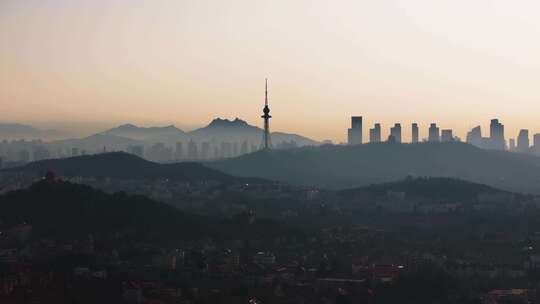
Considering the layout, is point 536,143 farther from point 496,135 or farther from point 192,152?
point 192,152

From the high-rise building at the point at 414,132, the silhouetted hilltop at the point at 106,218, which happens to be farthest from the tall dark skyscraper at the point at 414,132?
the silhouetted hilltop at the point at 106,218

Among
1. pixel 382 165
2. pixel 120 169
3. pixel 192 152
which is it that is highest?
pixel 192 152

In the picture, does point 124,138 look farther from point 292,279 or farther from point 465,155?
point 292,279

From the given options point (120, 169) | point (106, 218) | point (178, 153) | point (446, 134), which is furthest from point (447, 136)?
point (106, 218)

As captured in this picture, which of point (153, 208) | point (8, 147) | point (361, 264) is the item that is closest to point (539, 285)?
point (361, 264)

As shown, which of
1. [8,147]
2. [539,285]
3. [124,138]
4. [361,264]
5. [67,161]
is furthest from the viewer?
[124,138]

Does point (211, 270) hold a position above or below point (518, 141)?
below

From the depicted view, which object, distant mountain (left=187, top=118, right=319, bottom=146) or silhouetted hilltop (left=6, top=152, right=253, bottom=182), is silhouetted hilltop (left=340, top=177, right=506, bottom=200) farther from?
distant mountain (left=187, top=118, right=319, bottom=146)
